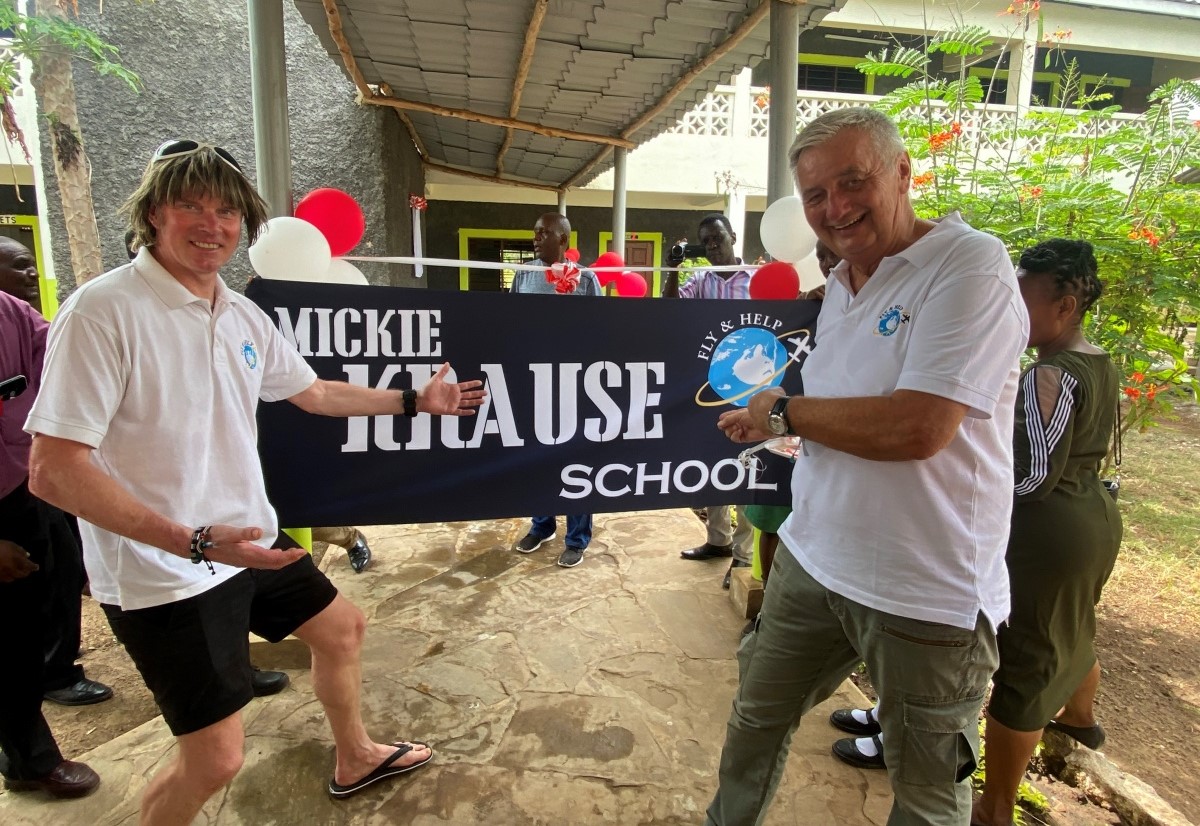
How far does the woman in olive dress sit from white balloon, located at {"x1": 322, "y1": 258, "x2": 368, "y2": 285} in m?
2.27

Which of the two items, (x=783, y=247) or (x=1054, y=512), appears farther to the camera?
(x=783, y=247)

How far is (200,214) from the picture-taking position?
142cm

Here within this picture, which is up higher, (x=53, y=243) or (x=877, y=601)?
(x=53, y=243)

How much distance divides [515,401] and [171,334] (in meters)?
1.17

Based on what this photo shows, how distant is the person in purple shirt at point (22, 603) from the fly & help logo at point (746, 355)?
2345mm

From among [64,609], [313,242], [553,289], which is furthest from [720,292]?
[64,609]

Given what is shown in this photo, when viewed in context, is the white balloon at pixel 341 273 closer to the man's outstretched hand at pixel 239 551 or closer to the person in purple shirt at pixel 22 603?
the person in purple shirt at pixel 22 603

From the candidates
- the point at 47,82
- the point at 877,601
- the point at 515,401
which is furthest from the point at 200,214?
the point at 47,82

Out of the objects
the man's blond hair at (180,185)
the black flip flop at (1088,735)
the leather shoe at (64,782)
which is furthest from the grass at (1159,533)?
the leather shoe at (64,782)

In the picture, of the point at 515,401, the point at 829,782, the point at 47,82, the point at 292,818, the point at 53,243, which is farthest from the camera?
the point at 53,243

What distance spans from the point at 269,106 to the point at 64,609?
2.08 metres

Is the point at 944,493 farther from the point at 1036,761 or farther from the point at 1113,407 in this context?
the point at 1036,761

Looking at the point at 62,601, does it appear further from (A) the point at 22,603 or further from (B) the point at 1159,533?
(B) the point at 1159,533

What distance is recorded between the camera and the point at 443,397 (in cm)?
203
